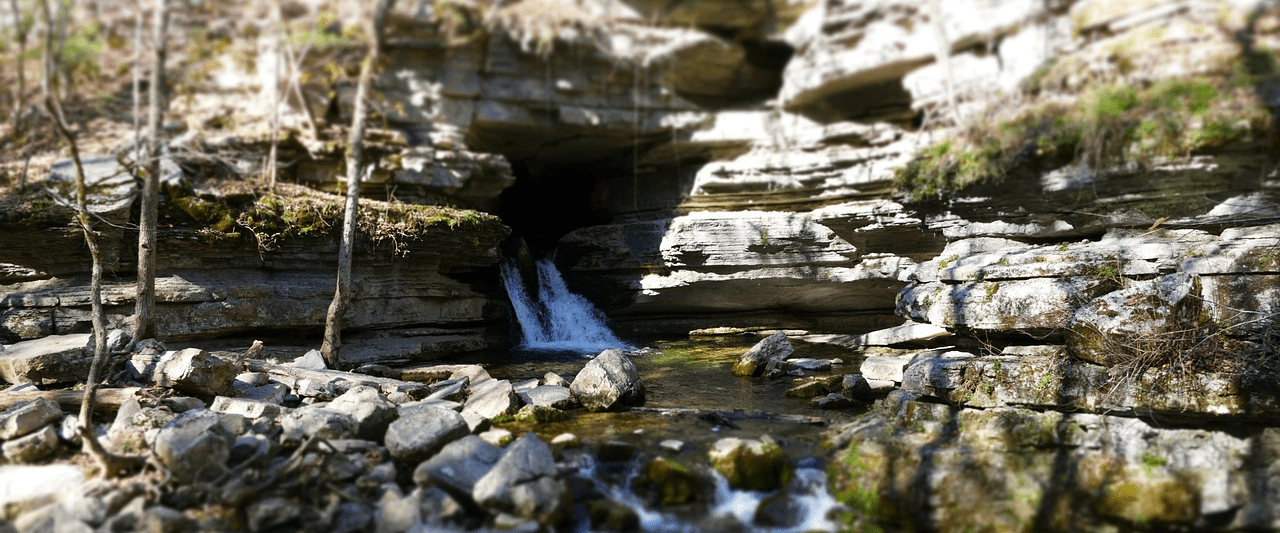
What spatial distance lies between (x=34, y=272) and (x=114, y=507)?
6.63 meters

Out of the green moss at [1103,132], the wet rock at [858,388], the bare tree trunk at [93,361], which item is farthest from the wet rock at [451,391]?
the green moss at [1103,132]

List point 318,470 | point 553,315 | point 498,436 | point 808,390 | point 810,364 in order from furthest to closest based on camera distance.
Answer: point 553,315 → point 810,364 → point 808,390 → point 498,436 → point 318,470

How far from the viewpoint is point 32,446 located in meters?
5.30

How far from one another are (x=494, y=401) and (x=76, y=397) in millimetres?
3959

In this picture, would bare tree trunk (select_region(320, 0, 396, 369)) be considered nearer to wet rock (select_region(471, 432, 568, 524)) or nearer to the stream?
the stream

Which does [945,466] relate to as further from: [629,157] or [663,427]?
[629,157]

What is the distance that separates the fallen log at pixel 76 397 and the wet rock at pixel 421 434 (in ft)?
9.25

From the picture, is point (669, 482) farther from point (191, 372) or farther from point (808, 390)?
point (191, 372)

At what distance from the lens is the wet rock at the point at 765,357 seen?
10.1m

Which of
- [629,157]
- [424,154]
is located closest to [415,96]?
[424,154]

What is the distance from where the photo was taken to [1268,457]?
525 centimetres

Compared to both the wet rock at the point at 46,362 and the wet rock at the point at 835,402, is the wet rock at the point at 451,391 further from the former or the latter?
the wet rock at the point at 835,402

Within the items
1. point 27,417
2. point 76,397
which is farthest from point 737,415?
point 76,397

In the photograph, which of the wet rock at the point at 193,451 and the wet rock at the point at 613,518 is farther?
the wet rock at the point at 193,451
